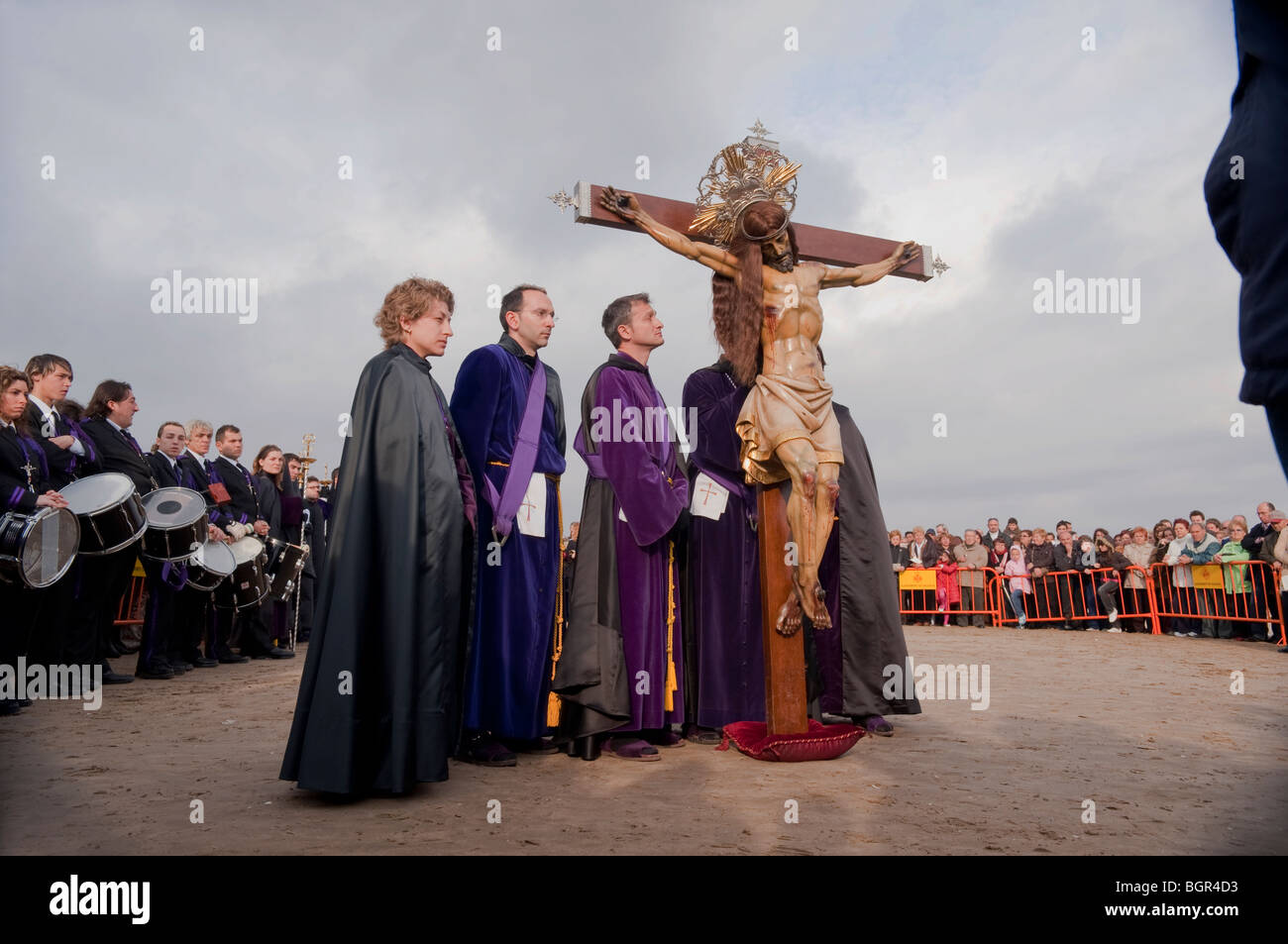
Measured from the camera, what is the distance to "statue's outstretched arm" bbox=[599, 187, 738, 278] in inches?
195

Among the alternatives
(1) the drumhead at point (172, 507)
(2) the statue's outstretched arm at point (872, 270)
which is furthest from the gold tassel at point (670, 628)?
(1) the drumhead at point (172, 507)

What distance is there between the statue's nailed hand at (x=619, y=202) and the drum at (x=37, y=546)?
428cm

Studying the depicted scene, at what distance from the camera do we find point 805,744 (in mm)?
4332

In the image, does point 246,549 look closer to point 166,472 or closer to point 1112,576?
point 166,472

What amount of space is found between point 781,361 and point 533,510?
1.61 m

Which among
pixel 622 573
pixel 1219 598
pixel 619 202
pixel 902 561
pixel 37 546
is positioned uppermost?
pixel 619 202

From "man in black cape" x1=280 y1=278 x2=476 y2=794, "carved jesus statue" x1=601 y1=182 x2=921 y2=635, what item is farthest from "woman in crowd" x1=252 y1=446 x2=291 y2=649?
"carved jesus statue" x1=601 y1=182 x2=921 y2=635

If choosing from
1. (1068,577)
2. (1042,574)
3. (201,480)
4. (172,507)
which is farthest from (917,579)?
(172,507)

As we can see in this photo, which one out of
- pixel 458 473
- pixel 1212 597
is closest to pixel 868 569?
pixel 458 473

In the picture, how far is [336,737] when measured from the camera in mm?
3469

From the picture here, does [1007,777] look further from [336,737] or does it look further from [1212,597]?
[1212,597]

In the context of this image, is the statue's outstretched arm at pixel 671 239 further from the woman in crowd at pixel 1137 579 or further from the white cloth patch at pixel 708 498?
the woman in crowd at pixel 1137 579

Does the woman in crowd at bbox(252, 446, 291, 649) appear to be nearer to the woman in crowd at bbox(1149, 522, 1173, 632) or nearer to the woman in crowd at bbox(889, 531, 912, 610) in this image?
the woman in crowd at bbox(889, 531, 912, 610)
